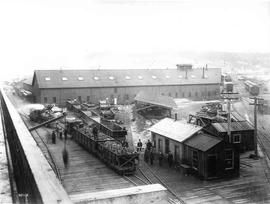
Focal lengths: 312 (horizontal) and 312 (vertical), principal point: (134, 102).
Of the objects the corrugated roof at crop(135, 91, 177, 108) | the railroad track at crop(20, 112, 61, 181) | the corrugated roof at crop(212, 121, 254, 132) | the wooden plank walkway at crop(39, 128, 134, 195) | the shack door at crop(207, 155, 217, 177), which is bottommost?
the wooden plank walkway at crop(39, 128, 134, 195)

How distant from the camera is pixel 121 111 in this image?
1519 inches

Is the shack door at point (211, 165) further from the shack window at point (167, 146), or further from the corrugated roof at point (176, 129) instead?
the shack window at point (167, 146)

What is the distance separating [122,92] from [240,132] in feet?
87.0

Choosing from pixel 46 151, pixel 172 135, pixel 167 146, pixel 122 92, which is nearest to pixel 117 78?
pixel 122 92

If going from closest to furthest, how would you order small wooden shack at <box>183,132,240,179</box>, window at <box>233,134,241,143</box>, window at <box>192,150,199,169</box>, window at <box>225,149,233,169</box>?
small wooden shack at <box>183,132,240,179</box>
window at <box>225,149,233,169</box>
window at <box>192,150,199,169</box>
window at <box>233,134,241,143</box>

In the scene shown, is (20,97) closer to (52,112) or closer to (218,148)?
(52,112)

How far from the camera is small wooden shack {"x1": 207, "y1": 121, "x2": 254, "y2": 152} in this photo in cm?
2267

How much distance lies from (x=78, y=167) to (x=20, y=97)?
119 ft

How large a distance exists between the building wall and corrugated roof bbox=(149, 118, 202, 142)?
23512mm

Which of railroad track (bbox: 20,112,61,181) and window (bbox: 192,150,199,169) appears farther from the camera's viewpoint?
railroad track (bbox: 20,112,61,181)

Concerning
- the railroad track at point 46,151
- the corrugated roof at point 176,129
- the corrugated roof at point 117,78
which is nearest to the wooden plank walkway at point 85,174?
the railroad track at point 46,151

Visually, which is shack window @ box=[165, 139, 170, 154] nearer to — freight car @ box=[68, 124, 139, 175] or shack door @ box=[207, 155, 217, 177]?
freight car @ box=[68, 124, 139, 175]

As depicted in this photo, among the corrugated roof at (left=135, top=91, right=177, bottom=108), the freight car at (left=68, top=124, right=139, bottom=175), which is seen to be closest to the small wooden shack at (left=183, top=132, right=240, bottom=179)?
the freight car at (left=68, top=124, right=139, bottom=175)

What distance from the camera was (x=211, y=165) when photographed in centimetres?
1716
